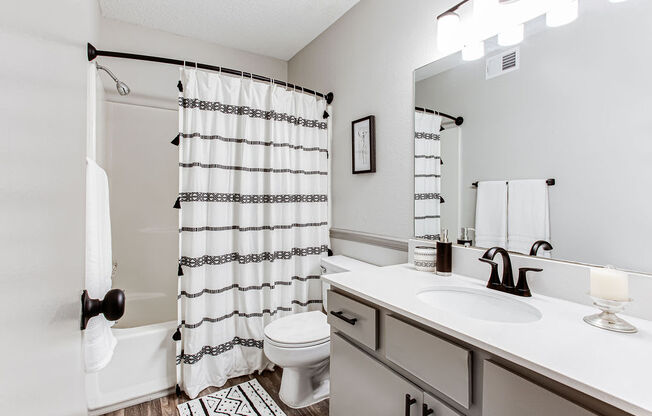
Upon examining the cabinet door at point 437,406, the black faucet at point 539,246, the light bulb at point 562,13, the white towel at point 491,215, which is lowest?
the cabinet door at point 437,406

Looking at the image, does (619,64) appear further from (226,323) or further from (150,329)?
(150,329)

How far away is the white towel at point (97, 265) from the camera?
990 millimetres

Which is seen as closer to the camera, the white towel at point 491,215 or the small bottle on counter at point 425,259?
the white towel at point 491,215

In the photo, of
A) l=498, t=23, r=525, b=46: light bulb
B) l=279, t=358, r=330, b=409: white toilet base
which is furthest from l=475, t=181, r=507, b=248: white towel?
l=279, t=358, r=330, b=409: white toilet base

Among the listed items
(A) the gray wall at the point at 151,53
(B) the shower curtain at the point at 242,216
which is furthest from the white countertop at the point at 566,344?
(A) the gray wall at the point at 151,53

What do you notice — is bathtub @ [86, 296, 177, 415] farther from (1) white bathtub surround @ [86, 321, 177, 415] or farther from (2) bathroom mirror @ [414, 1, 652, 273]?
(2) bathroom mirror @ [414, 1, 652, 273]

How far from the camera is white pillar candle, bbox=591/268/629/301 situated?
86cm

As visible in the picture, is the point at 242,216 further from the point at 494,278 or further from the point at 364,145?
the point at 494,278

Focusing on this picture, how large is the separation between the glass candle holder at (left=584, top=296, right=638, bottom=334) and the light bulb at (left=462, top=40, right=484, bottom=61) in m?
1.12

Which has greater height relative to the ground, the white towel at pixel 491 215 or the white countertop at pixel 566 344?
the white towel at pixel 491 215

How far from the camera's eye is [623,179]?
3.25 ft

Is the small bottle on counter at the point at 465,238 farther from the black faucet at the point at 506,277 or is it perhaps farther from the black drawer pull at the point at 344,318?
the black drawer pull at the point at 344,318

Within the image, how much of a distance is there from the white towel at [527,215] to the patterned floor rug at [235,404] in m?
1.54

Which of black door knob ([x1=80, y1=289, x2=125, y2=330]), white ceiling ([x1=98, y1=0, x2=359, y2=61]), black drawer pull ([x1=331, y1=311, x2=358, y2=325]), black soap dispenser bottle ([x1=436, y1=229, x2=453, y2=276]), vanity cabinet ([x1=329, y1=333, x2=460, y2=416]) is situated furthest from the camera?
white ceiling ([x1=98, y1=0, x2=359, y2=61])
